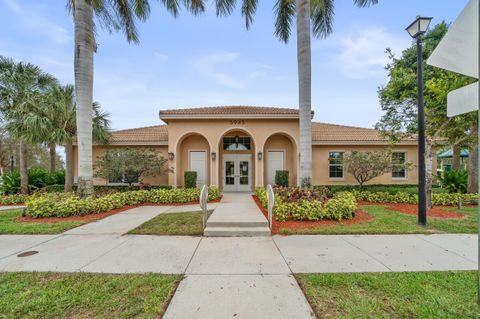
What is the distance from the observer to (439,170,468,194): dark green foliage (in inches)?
437

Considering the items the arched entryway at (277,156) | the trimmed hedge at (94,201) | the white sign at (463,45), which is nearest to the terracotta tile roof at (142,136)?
the trimmed hedge at (94,201)

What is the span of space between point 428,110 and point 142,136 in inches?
591

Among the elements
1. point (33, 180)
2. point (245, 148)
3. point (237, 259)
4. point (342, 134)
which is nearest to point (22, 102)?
point (33, 180)

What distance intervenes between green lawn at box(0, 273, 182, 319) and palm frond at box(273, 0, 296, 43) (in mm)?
11730

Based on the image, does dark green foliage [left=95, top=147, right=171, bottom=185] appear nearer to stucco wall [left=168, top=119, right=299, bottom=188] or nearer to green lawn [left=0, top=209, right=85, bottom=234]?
stucco wall [left=168, top=119, right=299, bottom=188]

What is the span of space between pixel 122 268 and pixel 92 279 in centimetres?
47

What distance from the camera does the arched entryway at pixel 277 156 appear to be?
547 inches

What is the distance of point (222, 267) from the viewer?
12.1ft

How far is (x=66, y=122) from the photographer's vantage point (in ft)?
36.4

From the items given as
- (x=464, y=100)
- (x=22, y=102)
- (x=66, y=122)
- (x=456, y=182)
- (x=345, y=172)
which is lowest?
(x=456, y=182)

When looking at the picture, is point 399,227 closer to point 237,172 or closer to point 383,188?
point 383,188

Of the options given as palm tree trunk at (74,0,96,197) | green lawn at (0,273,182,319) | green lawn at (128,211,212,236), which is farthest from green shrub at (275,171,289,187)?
Answer: green lawn at (0,273,182,319)

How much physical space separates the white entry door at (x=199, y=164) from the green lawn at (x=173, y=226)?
6.48 m

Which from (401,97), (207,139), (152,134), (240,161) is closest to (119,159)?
(152,134)
